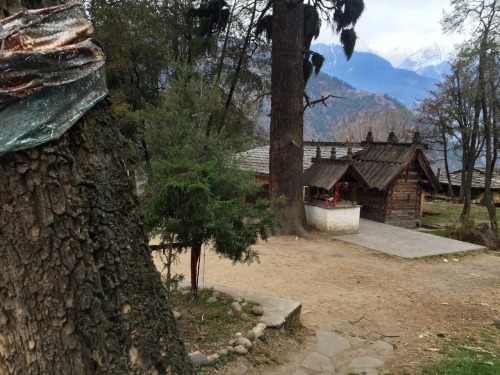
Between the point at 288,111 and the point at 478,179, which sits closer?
the point at 288,111

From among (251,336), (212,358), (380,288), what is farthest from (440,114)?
(212,358)

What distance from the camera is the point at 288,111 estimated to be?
1123 cm

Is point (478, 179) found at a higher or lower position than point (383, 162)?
lower

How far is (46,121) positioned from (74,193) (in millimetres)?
250

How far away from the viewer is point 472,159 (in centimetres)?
2341

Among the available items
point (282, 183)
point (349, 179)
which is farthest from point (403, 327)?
point (349, 179)

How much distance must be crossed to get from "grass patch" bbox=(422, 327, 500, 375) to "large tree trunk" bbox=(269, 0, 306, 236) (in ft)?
21.3

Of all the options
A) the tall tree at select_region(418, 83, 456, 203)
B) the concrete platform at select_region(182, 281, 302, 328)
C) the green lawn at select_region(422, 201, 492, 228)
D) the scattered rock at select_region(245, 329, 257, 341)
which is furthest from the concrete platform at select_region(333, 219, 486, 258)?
the tall tree at select_region(418, 83, 456, 203)

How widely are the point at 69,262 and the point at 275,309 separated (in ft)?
12.5

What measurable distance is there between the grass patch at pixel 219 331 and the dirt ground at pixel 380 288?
A: 1085 millimetres

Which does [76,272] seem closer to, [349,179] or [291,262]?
[291,262]

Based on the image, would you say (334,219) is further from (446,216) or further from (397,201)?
(446,216)

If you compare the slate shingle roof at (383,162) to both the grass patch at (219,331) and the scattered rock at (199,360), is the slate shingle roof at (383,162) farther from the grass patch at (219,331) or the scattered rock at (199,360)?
the scattered rock at (199,360)

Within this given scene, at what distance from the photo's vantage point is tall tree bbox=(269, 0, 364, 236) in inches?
434
